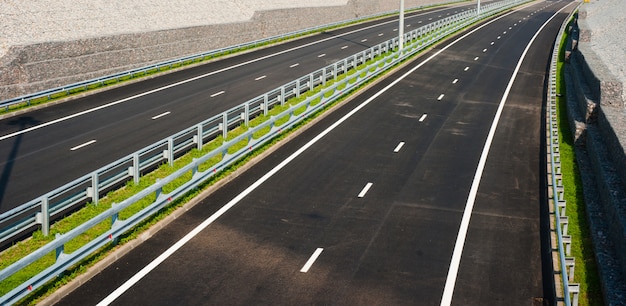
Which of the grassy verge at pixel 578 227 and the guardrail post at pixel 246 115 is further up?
the guardrail post at pixel 246 115

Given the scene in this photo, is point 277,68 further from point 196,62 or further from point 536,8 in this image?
point 536,8

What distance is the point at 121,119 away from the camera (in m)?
33.0

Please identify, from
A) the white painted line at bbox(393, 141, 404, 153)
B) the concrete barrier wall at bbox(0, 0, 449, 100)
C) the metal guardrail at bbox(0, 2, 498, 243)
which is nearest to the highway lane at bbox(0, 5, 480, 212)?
the metal guardrail at bbox(0, 2, 498, 243)

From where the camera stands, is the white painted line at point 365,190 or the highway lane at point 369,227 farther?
the white painted line at point 365,190

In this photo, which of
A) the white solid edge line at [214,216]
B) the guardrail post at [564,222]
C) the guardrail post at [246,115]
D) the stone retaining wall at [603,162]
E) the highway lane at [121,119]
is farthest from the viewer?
the guardrail post at [246,115]

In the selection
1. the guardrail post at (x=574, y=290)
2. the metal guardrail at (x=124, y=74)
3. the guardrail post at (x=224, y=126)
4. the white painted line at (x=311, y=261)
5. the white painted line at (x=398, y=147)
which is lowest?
the white painted line at (x=311, y=261)

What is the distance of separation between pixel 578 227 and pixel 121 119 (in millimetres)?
21433

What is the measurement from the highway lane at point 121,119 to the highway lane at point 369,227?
592cm

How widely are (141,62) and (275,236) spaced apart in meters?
32.4

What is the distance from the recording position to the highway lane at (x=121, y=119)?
24.2 meters

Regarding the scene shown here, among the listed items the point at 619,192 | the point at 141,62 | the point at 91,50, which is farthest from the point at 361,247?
the point at 141,62

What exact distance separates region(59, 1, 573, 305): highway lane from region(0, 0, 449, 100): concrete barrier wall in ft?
55.2

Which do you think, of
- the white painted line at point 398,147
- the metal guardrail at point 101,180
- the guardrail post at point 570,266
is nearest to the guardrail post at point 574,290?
the guardrail post at point 570,266

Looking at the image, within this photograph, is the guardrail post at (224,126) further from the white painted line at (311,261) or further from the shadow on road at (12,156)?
the white painted line at (311,261)
